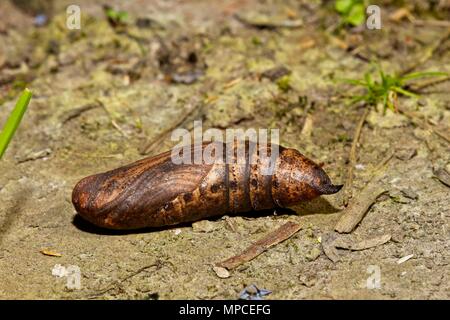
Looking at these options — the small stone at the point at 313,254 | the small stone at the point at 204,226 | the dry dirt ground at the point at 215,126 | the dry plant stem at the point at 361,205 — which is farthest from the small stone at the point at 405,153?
the small stone at the point at 204,226

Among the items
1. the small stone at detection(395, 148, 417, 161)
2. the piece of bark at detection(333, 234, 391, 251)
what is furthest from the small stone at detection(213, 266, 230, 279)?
the small stone at detection(395, 148, 417, 161)

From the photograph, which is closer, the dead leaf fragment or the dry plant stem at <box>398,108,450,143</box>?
the dead leaf fragment

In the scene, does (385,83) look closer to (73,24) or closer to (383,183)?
(383,183)

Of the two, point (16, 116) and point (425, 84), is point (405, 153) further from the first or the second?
point (16, 116)

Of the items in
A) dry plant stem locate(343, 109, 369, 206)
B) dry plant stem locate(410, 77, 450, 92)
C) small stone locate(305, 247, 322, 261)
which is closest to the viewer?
small stone locate(305, 247, 322, 261)

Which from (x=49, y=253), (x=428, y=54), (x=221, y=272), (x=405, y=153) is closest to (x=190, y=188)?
(x=221, y=272)

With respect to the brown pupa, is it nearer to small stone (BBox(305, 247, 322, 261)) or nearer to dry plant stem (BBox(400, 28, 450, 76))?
small stone (BBox(305, 247, 322, 261))

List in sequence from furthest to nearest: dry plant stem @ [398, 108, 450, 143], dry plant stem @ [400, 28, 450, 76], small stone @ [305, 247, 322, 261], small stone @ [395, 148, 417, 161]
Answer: dry plant stem @ [400, 28, 450, 76], dry plant stem @ [398, 108, 450, 143], small stone @ [395, 148, 417, 161], small stone @ [305, 247, 322, 261]
